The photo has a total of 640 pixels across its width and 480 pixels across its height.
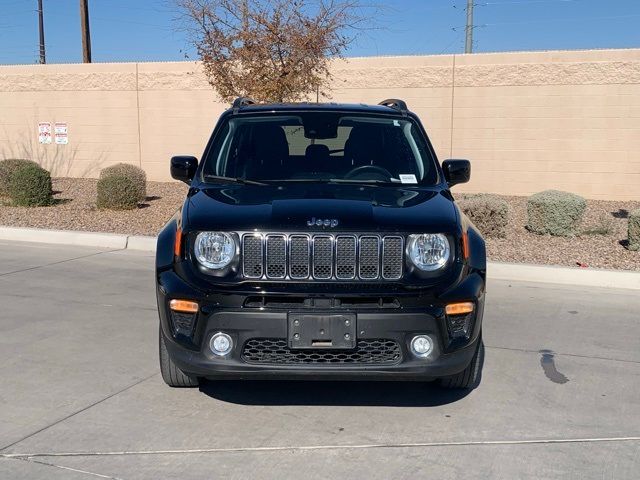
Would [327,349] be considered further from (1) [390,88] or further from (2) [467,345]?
(1) [390,88]

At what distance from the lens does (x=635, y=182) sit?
1542 centimetres

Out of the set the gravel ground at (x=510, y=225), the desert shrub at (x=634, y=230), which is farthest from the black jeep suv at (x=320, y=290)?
the desert shrub at (x=634, y=230)

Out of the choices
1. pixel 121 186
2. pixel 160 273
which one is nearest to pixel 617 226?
pixel 121 186

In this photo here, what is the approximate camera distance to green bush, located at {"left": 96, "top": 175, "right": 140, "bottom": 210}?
13695mm

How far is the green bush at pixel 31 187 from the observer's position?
14.2 m

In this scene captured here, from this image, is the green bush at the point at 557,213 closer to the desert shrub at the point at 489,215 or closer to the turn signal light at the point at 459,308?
the desert shrub at the point at 489,215

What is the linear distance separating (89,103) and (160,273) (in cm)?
1650

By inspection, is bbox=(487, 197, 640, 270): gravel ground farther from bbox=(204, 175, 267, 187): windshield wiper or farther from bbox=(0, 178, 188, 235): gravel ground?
bbox=(0, 178, 188, 235): gravel ground

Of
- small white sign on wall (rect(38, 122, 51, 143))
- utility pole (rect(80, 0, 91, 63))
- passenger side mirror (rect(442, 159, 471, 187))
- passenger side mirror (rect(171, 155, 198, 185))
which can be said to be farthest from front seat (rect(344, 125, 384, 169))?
utility pole (rect(80, 0, 91, 63))

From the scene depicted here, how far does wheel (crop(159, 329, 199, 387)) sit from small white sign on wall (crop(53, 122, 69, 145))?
16623mm

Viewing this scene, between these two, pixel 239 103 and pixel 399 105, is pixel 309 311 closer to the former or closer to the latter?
pixel 239 103

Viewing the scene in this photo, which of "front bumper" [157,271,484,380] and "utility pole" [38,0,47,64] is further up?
"utility pole" [38,0,47,64]

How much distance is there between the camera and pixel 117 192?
13.7 meters

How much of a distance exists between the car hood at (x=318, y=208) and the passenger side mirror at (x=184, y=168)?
0.69 m
